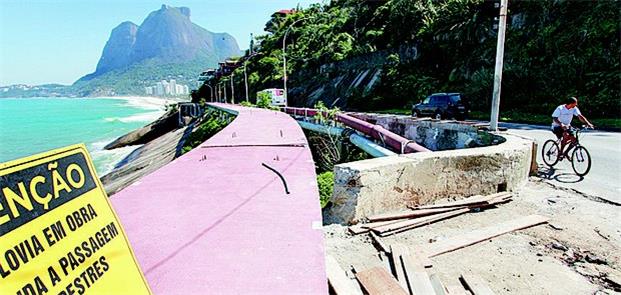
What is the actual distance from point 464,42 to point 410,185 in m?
28.1

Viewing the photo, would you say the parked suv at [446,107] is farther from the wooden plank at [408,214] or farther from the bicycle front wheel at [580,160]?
the wooden plank at [408,214]

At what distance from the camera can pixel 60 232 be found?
1.83 metres

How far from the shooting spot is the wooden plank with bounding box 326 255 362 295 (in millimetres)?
3422

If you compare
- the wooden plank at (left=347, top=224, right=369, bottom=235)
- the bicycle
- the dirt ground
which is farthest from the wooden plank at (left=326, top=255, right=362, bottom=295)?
the bicycle

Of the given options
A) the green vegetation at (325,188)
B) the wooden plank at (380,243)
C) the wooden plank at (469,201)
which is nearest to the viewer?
the wooden plank at (380,243)

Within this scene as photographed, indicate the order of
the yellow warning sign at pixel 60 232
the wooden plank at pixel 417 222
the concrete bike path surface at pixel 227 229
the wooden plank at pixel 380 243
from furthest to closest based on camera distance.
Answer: the wooden plank at pixel 417 222 → the wooden plank at pixel 380 243 → the concrete bike path surface at pixel 227 229 → the yellow warning sign at pixel 60 232

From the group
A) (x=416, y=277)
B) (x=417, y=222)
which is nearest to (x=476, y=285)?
(x=416, y=277)

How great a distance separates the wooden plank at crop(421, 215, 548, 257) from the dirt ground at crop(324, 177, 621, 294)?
65 millimetres

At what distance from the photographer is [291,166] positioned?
Answer: 6.83 meters

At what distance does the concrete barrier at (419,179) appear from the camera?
5.18m

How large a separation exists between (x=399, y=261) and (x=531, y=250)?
5.44ft

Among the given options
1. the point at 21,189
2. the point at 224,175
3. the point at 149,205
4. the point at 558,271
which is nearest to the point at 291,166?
the point at 224,175

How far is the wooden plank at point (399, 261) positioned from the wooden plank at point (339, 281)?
1.49 ft

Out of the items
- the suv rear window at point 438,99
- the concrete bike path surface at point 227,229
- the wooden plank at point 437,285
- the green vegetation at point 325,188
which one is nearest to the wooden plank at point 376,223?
the concrete bike path surface at point 227,229
